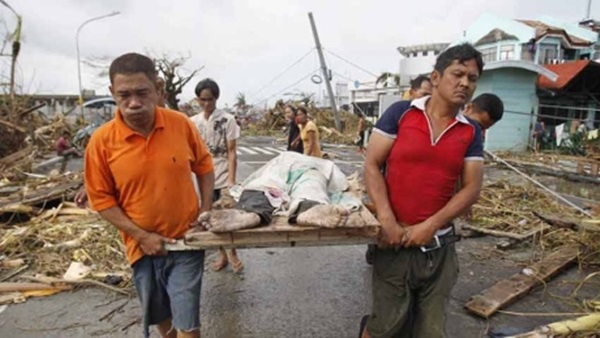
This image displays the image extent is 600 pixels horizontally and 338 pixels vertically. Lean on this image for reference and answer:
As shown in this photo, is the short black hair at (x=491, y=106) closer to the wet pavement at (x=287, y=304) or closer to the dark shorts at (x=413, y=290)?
the wet pavement at (x=287, y=304)

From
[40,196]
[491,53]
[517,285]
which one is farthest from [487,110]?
[491,53]

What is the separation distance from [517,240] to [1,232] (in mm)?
6677

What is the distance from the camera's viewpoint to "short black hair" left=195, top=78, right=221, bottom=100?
12.7 ft

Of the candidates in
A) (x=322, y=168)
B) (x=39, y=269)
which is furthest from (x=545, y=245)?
(x=39, y=269)

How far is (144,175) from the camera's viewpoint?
80.1 inches

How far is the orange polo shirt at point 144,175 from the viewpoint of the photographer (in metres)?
2.02

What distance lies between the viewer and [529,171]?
1053 centimetres

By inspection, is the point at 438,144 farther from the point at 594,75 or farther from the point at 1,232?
the point at 594,75

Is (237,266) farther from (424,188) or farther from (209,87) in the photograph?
(424,188)

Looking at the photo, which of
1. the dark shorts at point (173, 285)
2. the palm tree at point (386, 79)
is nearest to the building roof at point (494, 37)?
the palm tree at point (386, 79)

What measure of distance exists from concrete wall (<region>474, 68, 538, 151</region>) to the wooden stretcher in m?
15.3

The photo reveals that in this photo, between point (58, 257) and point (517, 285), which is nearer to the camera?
point (517, 285)

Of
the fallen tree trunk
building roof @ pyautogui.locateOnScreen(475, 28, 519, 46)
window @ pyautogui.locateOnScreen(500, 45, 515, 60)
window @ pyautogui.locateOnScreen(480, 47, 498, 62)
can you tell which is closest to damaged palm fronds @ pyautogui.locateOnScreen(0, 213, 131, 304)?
the fallen tree trunk

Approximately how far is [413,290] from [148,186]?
1568mm
